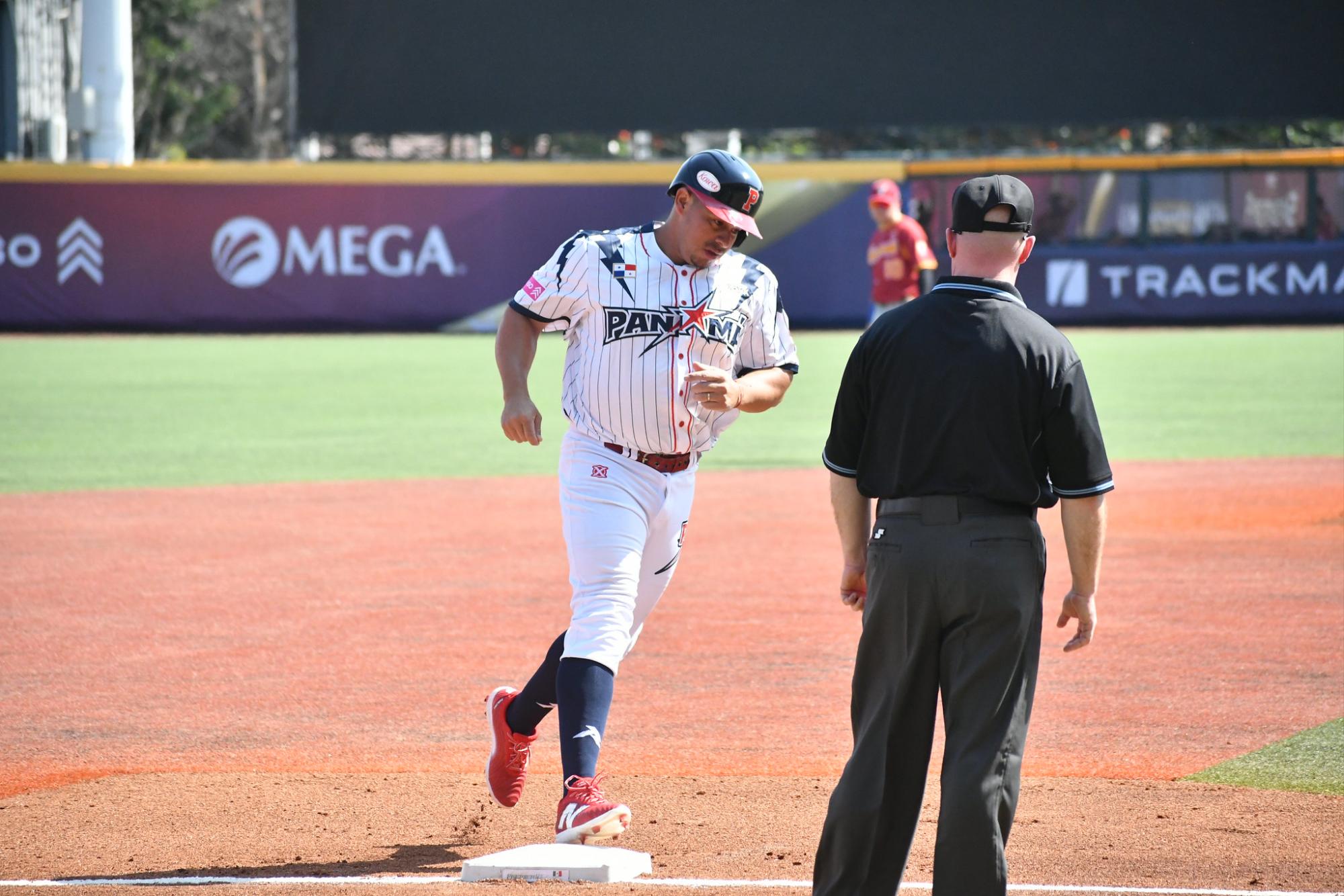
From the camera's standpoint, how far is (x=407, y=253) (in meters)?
26.7

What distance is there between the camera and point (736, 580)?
28.2ft

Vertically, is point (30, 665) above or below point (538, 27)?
below

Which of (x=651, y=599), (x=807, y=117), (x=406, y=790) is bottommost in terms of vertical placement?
(x=406, y=790)

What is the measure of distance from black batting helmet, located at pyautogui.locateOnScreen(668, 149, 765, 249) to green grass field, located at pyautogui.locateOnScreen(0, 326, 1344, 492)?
8.25 meters

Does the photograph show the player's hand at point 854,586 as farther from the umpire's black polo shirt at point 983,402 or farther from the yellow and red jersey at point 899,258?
the yellow and red jersey at point 899,258

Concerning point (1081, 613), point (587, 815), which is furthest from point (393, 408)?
point (1081, 613)

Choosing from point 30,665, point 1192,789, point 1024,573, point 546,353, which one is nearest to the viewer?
point 1024,573

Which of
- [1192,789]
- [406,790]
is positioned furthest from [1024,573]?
[406,790]

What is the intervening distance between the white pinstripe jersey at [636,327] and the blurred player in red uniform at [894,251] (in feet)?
28.7

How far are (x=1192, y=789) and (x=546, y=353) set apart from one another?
60.1 ft

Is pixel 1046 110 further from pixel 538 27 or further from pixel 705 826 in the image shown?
pixel 705 826

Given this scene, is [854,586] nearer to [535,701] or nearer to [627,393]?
[627,393]

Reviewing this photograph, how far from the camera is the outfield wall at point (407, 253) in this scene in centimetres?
2606

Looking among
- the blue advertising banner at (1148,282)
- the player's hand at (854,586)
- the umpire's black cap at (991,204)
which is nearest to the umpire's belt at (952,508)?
the player's hand at (854,586)
